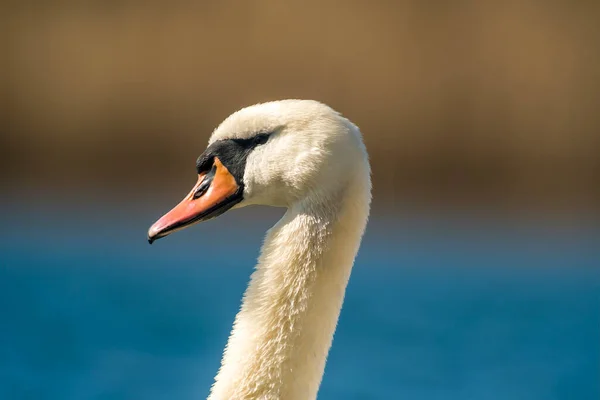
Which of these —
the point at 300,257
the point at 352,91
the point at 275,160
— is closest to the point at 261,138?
the point at 275,160

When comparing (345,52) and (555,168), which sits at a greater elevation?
(345,52)

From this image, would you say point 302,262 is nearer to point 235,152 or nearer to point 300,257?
point 300,257

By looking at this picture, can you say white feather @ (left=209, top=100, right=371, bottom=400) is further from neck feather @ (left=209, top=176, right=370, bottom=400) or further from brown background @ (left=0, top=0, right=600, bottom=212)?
brown background @ (left=0, top=0, right=600, bottom=212)

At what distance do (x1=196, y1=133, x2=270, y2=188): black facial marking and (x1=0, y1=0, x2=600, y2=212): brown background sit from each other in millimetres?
3780

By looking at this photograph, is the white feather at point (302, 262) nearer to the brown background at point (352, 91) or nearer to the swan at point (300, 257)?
the swan at point (300, 257)

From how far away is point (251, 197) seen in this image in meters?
0.98

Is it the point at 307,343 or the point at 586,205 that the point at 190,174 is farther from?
the point at 307,343

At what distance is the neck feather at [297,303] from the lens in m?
0.90

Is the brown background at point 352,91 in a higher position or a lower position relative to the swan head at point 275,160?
higher

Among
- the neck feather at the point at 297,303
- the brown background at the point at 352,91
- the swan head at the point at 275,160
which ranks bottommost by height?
the neck feather at the point at 297,303

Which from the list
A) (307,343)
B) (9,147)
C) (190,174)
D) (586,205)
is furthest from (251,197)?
(9,147)

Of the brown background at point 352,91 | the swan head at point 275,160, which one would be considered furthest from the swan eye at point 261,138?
the brown background at point 352,91

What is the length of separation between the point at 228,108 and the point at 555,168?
1.88 m

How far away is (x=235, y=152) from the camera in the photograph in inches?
38.2
